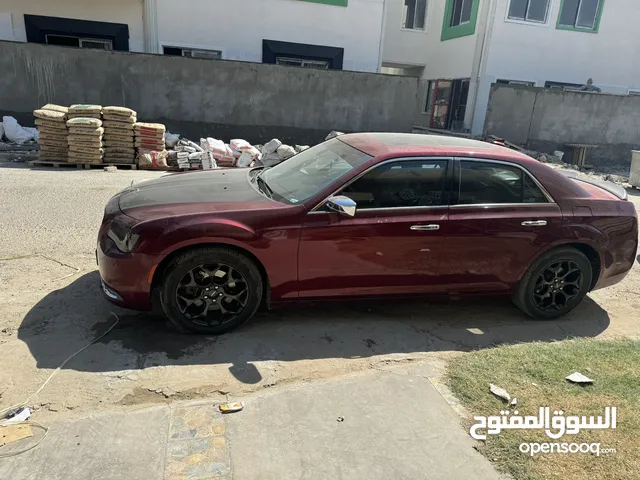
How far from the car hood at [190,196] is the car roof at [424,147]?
1.06 meters

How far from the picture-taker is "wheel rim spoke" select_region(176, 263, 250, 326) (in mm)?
3850

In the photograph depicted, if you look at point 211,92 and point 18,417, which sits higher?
point 211,92

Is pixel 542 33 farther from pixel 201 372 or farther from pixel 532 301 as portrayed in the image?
pixel 201 372

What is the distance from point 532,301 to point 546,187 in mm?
1067

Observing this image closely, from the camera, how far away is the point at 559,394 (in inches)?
134

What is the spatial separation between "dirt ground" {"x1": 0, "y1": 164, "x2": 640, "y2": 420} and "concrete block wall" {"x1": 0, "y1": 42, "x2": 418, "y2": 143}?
28.3ft

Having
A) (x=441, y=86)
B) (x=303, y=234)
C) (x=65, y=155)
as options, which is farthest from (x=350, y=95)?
(x=303, y=234)

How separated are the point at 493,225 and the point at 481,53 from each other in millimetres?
17946

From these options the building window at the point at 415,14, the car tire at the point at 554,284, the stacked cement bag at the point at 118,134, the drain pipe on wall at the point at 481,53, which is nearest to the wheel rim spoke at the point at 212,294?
the car tire at the point at 554,284

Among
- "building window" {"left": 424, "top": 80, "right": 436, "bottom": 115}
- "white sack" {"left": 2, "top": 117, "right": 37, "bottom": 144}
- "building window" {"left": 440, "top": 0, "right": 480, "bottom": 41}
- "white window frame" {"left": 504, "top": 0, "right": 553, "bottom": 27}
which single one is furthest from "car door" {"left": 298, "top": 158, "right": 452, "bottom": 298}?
"building window" {"left": 424, "top": 80, "right": 436, "bottom": 115}

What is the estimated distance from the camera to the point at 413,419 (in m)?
3.12

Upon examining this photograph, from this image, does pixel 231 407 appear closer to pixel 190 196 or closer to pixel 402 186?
pixel 190 196

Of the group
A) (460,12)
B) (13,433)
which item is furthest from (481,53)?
(13,433)

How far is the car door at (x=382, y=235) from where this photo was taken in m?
3.97
